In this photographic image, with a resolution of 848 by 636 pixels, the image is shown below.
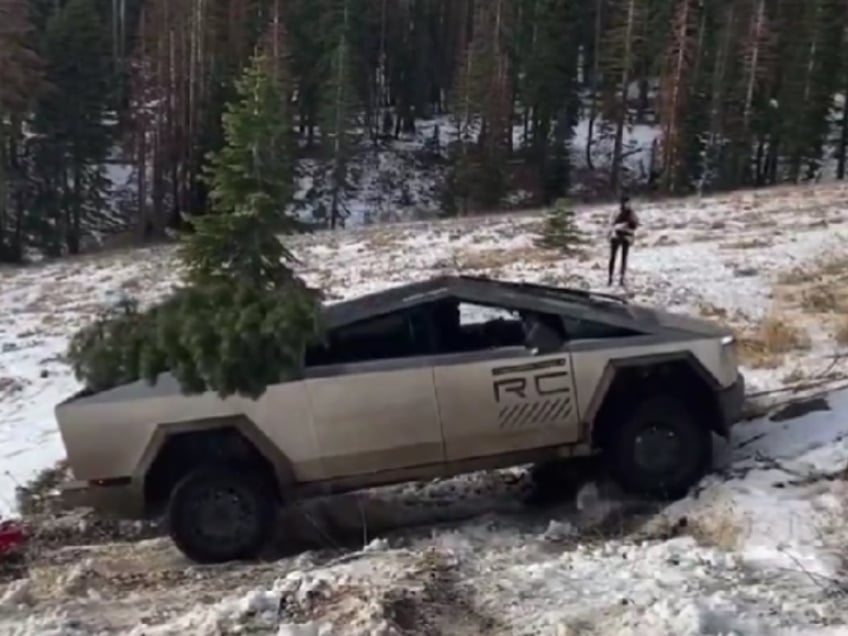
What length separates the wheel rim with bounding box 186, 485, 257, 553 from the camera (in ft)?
22.1

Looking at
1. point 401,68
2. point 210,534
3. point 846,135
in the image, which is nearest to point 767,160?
point 846,135

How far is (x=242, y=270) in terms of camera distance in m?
11.0

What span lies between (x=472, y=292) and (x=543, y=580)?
7.58ft

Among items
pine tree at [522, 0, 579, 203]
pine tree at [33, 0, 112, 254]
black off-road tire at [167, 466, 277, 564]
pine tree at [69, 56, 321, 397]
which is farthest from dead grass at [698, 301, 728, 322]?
pine tree at [522, 0, 579, 203]

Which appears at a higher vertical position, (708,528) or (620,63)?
(620,63)

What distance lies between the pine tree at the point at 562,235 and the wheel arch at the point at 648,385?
42.7ft

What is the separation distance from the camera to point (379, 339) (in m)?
7.06

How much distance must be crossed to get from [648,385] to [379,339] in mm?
1691

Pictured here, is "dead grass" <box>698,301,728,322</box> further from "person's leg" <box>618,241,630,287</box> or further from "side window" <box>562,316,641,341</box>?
"side window" <box>562,316,641,341</box>

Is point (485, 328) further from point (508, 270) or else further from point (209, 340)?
point (508, 270)

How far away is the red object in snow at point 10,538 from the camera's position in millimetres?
7156

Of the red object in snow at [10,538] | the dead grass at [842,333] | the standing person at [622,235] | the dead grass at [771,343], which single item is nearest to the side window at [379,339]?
the red object in snow at [10,538]

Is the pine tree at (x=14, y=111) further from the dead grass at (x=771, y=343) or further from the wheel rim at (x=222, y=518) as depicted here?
the wheel rim at (x=222, y=518)

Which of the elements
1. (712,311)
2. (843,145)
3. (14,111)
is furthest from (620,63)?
(712,311)
